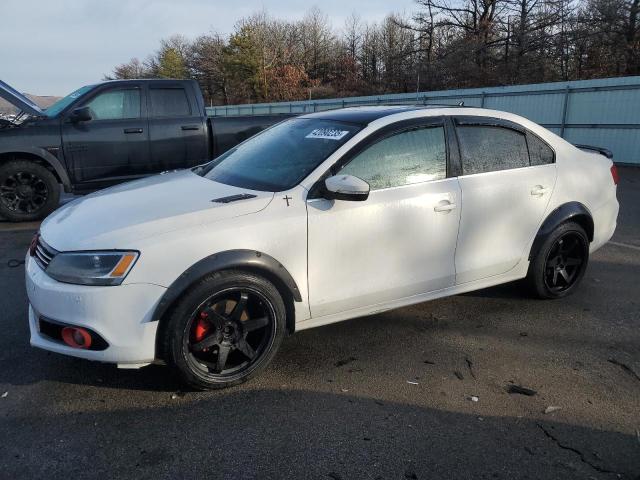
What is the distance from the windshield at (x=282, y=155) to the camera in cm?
330

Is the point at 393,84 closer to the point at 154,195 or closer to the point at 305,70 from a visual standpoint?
the point at 305,70

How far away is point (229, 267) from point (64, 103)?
6036mm

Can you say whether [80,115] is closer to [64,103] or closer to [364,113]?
[64,103]

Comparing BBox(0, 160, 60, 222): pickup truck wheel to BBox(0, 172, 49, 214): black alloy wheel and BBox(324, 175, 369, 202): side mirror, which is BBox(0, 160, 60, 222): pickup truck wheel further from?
BBox(324, 175, 369, 202): side mirror

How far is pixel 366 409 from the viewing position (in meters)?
2.79

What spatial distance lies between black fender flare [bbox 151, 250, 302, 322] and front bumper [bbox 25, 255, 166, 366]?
5 cm

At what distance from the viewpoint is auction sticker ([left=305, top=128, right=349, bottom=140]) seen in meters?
3.44

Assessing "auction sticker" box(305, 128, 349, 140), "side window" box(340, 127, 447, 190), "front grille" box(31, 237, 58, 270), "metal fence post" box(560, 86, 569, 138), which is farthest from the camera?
"metal fence post" box(560, 86, 569, 138)

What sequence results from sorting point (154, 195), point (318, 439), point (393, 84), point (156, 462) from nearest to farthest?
point (156, 462), point (318, 439), point (154, 195), point (393, 84)

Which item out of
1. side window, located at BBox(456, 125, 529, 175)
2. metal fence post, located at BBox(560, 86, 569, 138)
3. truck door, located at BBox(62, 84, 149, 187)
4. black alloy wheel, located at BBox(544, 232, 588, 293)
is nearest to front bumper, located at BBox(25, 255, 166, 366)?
side window, located at BBox(456, 125, 529, 175)

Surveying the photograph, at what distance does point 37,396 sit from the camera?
9.48 ft

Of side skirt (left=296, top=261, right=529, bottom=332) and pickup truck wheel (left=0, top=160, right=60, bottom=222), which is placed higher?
pickup truck wheel (left=0, top=160, right=60, bottom=222)

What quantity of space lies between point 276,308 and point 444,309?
5.80 ft

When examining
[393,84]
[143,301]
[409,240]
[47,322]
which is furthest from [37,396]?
[393,84]
